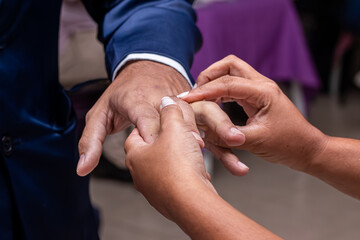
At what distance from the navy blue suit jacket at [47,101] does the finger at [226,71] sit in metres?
0.03

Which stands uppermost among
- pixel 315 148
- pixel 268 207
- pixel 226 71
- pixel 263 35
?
pixel 226 71

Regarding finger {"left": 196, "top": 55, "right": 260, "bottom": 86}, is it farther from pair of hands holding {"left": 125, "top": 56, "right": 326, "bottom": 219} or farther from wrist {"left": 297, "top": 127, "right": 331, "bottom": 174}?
wrist {"left": 297, "top": 127, "right": 331, "bottom": 174}

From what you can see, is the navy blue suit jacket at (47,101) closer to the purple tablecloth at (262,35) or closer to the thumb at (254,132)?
the thumb at (254,132)

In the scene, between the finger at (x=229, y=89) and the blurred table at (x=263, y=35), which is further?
the blurred table at (x=263, y=35)

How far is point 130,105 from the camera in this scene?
1.70ft

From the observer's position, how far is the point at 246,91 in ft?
1.91

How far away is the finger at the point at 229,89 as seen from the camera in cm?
57

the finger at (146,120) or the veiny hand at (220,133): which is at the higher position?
the finger at (146,120)

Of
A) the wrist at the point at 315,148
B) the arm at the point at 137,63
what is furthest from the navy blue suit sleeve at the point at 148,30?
the wrist at the point at 315,148

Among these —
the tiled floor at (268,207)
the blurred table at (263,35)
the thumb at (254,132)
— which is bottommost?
the tiled floor at (268,207)

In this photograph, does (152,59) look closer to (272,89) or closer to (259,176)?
(272,89)

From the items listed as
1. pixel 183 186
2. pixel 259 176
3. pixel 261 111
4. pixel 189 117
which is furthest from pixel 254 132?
pixel 259 176

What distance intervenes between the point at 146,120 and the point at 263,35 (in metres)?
1.47

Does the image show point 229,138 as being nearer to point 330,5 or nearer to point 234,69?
point 234,69
